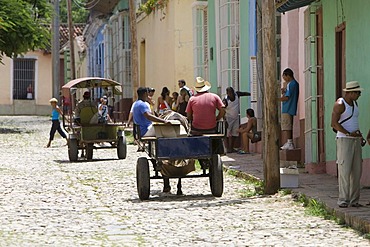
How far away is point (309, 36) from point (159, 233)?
727 cm

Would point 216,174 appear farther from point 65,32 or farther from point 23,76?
point 65,32

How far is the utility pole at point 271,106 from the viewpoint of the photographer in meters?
13.1

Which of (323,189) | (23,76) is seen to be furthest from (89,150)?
(23,76)

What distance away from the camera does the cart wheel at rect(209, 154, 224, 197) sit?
505 inches

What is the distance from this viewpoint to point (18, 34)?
3203cm

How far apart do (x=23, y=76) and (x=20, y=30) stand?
24.2 m

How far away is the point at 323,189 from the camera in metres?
13.0

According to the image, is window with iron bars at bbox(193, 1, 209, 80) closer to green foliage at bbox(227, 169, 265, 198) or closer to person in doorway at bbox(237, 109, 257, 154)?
person in doorway at bbox(237, 109, 257, 154)

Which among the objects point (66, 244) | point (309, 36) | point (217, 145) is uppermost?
point (309, 36)

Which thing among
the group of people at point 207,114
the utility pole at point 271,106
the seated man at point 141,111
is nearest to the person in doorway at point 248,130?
the group of people at point 207,114

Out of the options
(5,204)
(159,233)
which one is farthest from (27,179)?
(159,233)

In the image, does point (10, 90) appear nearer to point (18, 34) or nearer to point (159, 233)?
point (18, 34)

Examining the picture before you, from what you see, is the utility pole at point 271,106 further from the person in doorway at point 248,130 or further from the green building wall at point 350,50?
the person in doorway at point 248,130

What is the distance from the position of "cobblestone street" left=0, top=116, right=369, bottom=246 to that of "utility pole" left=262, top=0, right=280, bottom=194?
0.38 m
